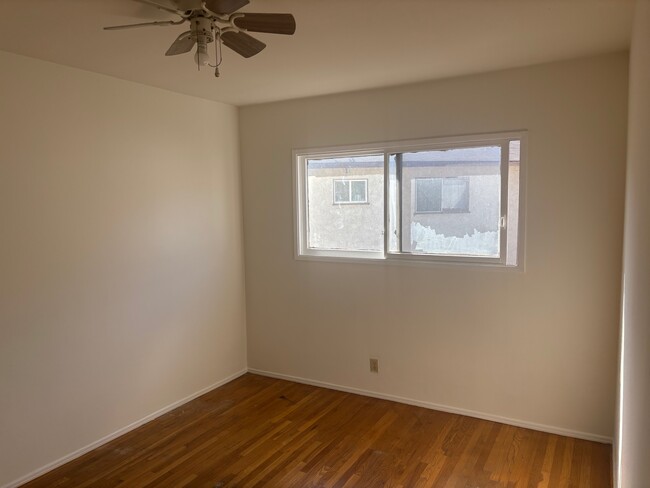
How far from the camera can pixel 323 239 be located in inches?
164

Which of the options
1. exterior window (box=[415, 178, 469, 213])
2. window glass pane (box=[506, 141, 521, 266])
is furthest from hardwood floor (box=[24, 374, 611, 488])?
exterior window (box=[415, 178, 469, 213])

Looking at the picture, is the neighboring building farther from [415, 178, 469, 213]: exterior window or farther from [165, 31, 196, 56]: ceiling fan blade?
[165, 31, 196, 56]: ceiling fan blade

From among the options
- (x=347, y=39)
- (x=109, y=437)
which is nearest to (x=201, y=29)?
(x=347, y=39)

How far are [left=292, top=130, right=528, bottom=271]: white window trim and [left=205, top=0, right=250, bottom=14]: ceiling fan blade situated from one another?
6.56 ft

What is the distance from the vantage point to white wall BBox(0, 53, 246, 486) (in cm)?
275

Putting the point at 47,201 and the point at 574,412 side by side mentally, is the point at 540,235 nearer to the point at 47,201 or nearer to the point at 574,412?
the point at 574,412

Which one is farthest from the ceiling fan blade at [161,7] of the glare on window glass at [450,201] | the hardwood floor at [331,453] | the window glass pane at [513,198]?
the hardwood floor at [331,453]

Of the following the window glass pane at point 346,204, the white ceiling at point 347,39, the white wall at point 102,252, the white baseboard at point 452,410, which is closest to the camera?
the white ceiling at point 347,39

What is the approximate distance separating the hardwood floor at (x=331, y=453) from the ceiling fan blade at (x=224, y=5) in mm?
2462

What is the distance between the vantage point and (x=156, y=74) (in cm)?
319

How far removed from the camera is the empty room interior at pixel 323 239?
8.64 feet

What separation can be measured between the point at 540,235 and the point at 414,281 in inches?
37.7

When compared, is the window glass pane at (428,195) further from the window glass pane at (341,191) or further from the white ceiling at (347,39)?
the white ceiling at (347,39)

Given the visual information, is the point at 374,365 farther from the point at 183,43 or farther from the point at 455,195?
the point at 183,43
